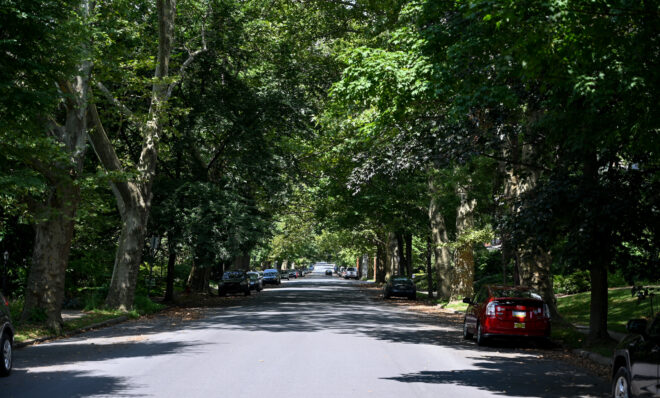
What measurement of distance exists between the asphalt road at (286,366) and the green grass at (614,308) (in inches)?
213

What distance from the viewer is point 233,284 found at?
40688 mm

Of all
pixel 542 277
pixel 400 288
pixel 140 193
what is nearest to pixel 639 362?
pixel 542 277

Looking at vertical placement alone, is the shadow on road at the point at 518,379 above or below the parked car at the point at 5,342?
below

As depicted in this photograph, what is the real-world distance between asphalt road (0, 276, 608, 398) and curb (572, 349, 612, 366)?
0.69 metres

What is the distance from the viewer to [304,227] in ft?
247

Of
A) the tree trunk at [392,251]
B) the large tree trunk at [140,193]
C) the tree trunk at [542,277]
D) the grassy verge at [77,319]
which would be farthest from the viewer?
the tree trunk at [392,251]

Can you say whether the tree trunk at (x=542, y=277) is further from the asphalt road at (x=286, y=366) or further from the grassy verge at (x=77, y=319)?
the grassy verge at (x=77, y=319)

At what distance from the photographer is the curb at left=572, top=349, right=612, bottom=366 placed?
1276 centimetres

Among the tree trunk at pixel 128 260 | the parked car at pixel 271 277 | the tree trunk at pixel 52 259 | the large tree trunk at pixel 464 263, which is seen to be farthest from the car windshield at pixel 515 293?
the parked car at pixel 271 277

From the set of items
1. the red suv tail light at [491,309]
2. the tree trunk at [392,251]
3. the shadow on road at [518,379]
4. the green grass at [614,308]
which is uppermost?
the tree trunk at [392,251]

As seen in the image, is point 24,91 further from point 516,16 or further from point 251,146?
point 251,146

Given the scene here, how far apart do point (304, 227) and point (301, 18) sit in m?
47.2

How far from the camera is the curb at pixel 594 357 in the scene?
12.8m

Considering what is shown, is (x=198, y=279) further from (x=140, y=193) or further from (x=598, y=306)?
(x=598, y=306)
